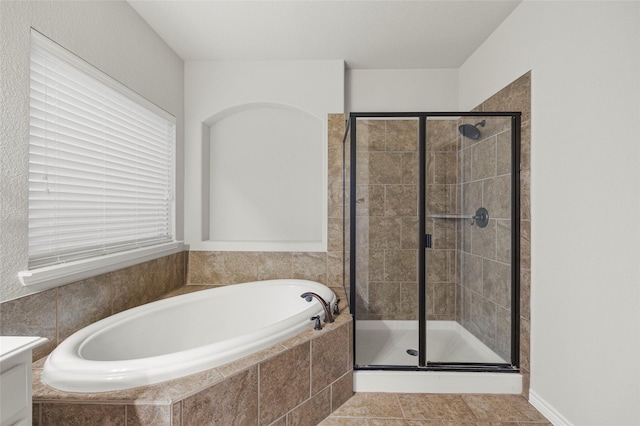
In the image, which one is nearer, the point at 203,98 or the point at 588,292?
the point at 588,292

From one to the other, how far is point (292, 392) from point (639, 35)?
2.05 m

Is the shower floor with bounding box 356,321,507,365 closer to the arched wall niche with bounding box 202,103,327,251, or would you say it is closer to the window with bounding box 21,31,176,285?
the arched wall niche with bounding box 202,103,327,251

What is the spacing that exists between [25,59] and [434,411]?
2.60m

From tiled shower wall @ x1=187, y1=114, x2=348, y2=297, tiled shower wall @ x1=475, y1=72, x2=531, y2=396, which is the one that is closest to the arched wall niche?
tiled shower wall @ x1=187, y1=114, x2=348, y2=297

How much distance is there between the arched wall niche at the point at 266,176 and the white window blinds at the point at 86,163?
607mm

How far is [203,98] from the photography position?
2.75m

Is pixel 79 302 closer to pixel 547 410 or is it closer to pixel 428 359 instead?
pixel 428 359

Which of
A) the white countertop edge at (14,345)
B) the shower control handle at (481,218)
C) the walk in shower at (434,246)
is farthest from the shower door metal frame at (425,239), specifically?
the white countertop edge at (14,345)

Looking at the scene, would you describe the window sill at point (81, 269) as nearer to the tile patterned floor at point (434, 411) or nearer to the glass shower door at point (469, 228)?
the tile patterned floor at point (434, 411)

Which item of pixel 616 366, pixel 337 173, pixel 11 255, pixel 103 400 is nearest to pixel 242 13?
pixel 337 173

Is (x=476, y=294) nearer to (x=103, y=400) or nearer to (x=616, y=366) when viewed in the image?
(x=616, y=366)

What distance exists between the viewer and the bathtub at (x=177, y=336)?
1.12m

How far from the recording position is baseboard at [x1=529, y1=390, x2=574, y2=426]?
1.58m

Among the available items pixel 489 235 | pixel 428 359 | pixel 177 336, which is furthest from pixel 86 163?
pixel 489 235
